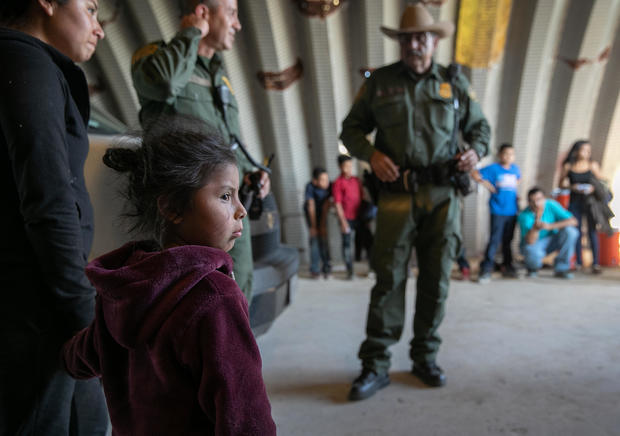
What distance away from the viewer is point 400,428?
1632mm

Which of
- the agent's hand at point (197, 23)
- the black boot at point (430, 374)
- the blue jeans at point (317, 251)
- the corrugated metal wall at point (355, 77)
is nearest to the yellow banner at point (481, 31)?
the corrugated metal wall at point (355, 77)

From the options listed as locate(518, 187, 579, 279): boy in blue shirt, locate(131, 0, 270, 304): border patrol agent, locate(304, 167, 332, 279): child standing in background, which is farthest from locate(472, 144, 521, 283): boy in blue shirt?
locate(131, 0, 270, 304): border patrol agent

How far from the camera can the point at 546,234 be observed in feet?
15.3

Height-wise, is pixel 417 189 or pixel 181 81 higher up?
pixel 181 81

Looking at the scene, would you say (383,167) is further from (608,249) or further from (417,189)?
(608,249)

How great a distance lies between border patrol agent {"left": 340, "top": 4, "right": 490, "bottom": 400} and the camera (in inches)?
Answer: 79.5

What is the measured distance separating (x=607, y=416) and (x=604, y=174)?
478 cm

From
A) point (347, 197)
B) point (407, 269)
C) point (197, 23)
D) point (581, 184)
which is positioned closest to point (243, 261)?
point (407, 269)

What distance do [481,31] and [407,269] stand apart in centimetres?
380

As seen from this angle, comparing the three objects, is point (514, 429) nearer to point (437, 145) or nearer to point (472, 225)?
point (437, 145)

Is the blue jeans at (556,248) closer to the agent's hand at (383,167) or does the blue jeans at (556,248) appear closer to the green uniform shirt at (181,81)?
the agent's hand at (383,167)

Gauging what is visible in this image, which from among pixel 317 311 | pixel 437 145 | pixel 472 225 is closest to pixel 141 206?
pixel 437 145

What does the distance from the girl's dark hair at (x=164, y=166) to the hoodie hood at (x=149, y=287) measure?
130 mm

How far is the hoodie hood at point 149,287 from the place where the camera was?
68 centimetres
